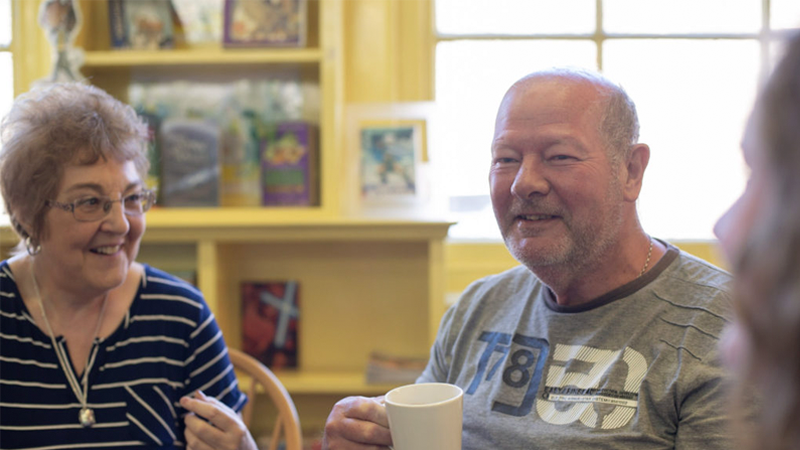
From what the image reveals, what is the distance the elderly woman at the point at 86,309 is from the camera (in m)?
1.39

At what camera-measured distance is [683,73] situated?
8.17 ft

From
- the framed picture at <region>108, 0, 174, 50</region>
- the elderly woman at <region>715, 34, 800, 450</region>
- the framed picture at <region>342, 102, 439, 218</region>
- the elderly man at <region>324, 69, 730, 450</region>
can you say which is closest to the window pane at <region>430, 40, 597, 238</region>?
the framed picture at <region>342, 102, 439, 218</region>

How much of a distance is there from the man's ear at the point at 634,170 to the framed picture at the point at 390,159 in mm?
1119

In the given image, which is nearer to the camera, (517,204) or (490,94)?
(517,204)

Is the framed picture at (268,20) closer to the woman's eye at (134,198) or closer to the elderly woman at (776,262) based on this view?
the woman's eye at (134,198)

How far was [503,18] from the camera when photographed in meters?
2.51

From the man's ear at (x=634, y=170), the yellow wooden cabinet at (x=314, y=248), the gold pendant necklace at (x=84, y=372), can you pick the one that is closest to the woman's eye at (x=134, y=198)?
Answer: the gold pendant necklace at (x=84, y=372)

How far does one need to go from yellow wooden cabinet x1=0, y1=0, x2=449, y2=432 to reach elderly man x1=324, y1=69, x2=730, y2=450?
2.83 feet

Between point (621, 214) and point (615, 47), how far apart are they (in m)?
1.41

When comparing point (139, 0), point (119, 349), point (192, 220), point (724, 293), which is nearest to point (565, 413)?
point (724, 293)

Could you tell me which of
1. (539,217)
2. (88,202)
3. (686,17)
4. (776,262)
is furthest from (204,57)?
(776,262)

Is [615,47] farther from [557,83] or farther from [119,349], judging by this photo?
[119,349]

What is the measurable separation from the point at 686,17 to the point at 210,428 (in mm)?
2154

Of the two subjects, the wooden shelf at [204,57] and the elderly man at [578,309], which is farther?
the wooden shelf at [204,57]
